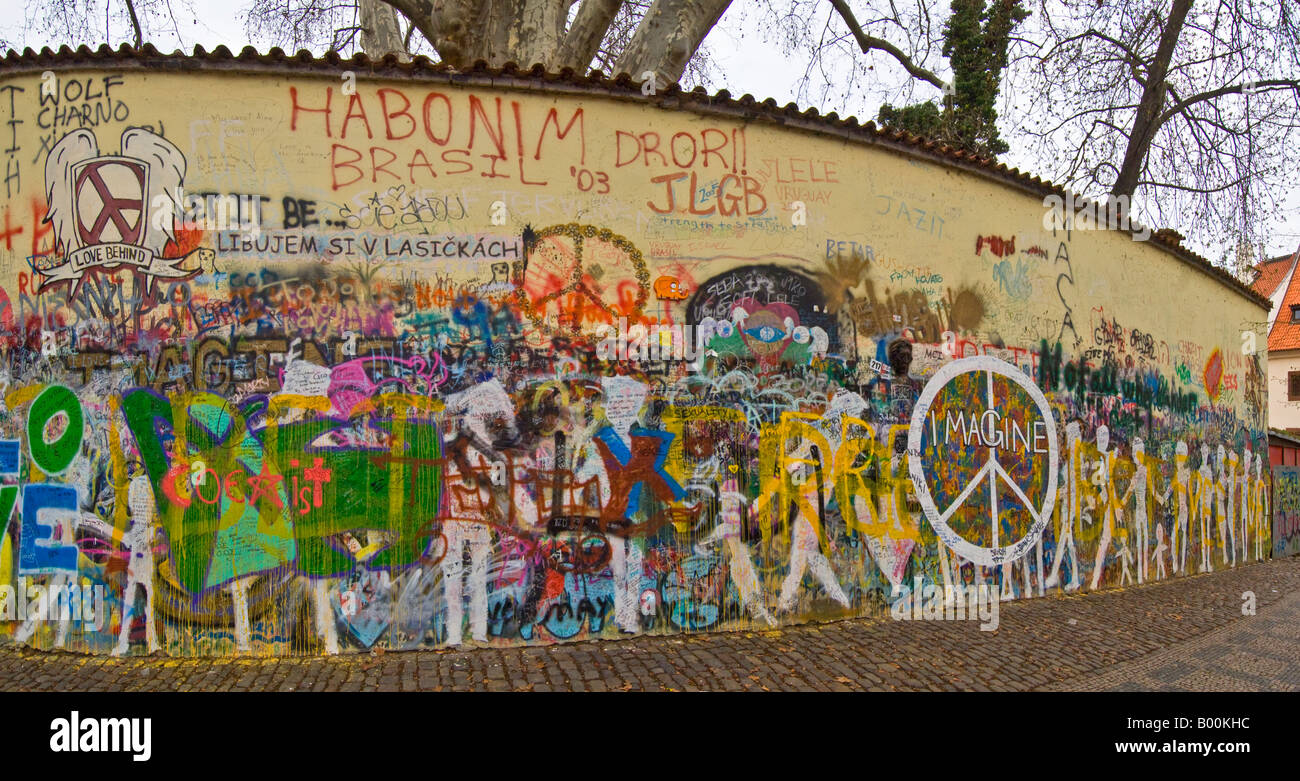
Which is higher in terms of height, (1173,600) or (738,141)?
(738,141)

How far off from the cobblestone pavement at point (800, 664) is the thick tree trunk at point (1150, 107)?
929 centimetres

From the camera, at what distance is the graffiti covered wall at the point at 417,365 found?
5.91 metres

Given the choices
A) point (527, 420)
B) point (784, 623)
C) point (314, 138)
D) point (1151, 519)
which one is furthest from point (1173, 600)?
point (314, 138)

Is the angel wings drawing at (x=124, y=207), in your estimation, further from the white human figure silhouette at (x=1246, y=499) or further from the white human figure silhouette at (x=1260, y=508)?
the white human figure silhouette at (x=1260, y=508)

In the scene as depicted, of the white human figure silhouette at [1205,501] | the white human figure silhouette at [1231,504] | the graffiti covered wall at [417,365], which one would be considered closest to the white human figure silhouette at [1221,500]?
the white human figure silhouette at [1231,504]

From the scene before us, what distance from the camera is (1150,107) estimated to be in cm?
1386

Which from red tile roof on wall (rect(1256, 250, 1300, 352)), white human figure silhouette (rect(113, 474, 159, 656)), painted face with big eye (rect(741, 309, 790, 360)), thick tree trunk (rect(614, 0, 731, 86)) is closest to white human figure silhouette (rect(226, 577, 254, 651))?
white human figure silhouette (rect(113, 474, 159, 656))

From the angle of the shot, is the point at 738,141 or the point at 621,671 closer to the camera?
the point at 621,671

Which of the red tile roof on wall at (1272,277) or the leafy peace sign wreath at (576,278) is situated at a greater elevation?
the red tile roof on wall at (1272,277)

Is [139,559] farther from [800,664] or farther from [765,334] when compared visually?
[765,334]

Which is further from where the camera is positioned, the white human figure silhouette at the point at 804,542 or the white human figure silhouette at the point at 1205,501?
the white human figure silhouette at the point at 1205,501

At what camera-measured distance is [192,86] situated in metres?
6.11
